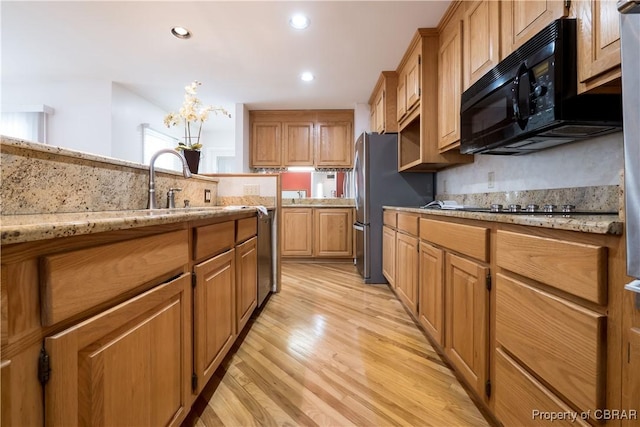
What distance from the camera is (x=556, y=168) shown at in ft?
4.88

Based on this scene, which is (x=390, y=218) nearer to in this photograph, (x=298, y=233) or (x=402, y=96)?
(x=402, y=96)

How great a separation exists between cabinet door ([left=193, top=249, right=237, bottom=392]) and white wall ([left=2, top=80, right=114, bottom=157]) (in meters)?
3.20

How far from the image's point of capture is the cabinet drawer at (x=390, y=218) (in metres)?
2.54

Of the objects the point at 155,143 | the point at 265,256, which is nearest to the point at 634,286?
the point at 265,256

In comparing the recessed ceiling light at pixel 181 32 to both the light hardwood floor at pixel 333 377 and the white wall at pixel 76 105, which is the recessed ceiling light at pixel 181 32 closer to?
the white wall at pixel 76 105

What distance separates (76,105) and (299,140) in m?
2.88

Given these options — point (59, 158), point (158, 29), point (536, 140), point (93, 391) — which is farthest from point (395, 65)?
point (93, 391)

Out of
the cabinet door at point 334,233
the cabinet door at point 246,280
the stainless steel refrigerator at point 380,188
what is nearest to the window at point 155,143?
the cabinet door at point 334,233

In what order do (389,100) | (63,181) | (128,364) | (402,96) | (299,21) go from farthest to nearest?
(389,100) → (402,96) → (299,21) → (63,181) → (128,364)

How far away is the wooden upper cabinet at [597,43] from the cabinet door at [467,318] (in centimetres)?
77

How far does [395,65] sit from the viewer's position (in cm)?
306

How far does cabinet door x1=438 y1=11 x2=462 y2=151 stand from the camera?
78.2 inches

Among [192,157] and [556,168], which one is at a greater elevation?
[192,157]

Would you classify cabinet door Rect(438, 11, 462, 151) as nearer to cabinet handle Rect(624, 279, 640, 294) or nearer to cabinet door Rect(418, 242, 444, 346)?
cabinet door Rect(418, 242, 444, 346)
